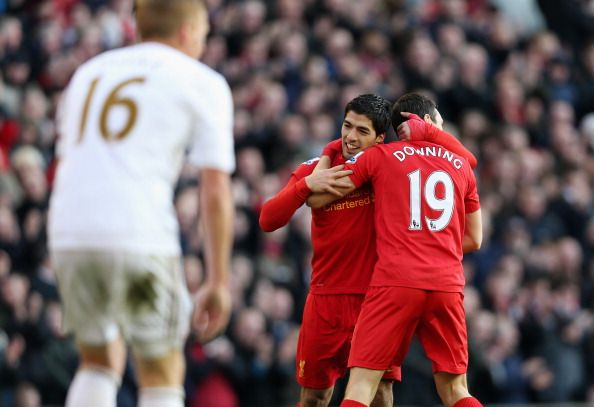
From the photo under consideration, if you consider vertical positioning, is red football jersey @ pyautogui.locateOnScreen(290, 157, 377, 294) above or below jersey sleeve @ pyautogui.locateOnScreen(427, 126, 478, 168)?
below

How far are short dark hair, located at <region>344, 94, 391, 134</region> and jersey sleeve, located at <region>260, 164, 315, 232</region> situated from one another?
0.53m

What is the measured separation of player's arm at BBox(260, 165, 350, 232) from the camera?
7.52 metres

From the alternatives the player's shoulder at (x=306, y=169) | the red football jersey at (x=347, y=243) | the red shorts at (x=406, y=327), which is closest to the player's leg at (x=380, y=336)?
the red shorts at (x=406, y=327)

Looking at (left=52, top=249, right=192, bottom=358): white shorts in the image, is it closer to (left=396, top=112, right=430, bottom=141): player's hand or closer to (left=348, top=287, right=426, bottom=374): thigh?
(left=348, top=287, right=426, bottom=374): thigh

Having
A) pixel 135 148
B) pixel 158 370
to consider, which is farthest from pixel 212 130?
pixel 158 370

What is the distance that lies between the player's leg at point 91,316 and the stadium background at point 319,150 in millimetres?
6814

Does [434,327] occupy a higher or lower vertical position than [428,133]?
lower

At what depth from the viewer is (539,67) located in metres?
19.3

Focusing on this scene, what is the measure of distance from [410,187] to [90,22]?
347 inches

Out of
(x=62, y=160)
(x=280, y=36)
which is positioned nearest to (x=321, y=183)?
(x=62, y=160)

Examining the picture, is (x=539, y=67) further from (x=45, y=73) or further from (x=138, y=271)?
(x=138, y=271)

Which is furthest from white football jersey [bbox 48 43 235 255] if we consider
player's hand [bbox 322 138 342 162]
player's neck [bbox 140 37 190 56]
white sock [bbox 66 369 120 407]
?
player's hand [bbox 322 138 342 162]

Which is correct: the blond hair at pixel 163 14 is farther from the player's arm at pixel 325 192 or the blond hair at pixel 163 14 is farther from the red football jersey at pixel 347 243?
the red football jersey at pixel 347 243

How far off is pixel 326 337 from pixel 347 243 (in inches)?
24.5
